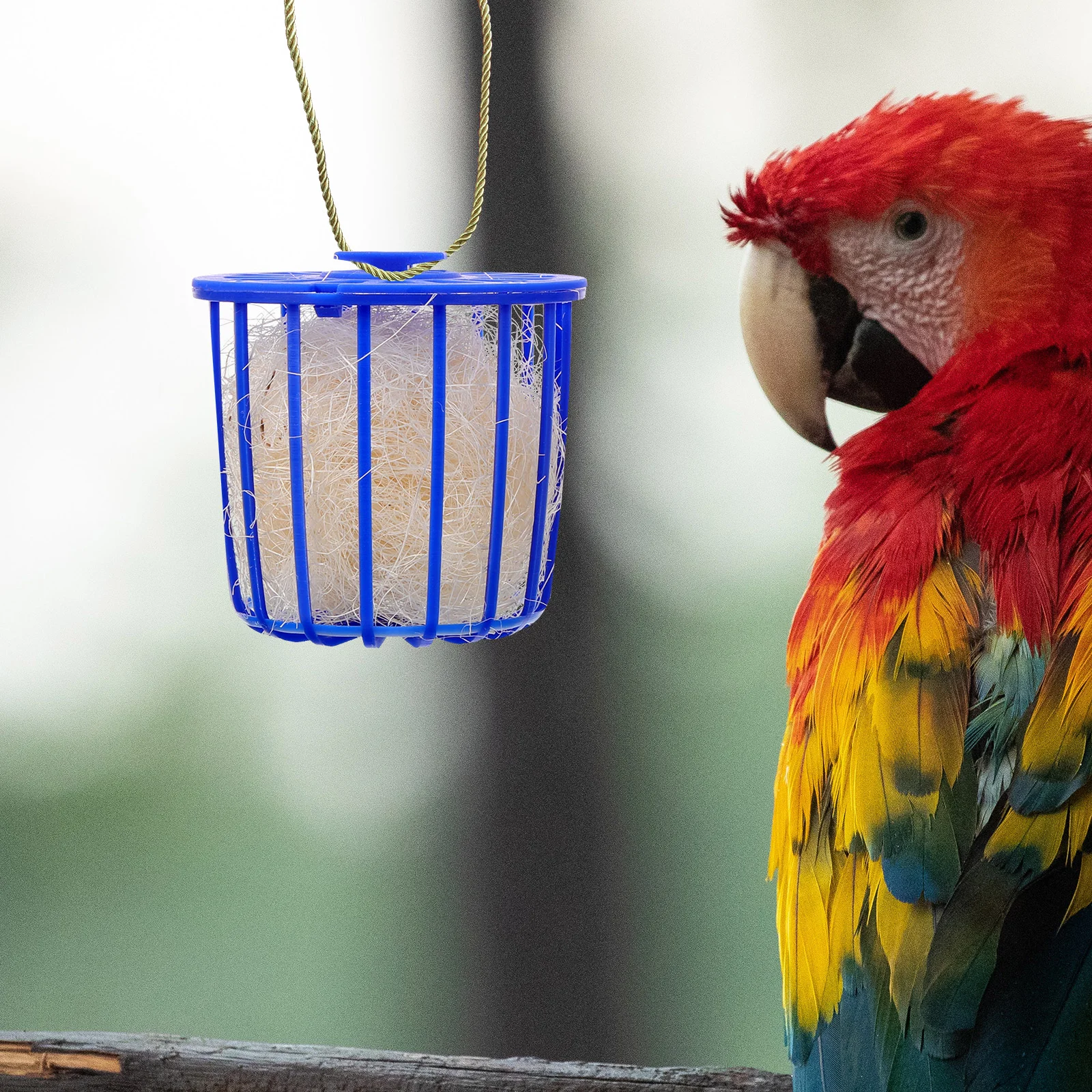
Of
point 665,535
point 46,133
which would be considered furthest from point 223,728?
point 46,133

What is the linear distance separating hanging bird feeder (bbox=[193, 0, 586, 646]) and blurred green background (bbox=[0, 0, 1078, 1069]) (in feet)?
2.75

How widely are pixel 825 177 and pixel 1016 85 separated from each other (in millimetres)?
794

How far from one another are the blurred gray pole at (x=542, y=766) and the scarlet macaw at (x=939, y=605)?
26.4 inches

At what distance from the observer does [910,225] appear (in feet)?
2.71

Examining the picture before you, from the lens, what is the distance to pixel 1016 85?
1.45 m

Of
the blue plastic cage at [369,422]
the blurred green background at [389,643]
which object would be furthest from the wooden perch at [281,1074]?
the blurred green background at [389,643]

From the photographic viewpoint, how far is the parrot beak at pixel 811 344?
87 centimetres

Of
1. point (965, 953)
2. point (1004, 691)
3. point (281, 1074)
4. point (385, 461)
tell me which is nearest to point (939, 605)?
point (1004, 691)

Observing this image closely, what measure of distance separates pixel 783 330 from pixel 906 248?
0.34 feet

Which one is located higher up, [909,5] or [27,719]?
[909,5]

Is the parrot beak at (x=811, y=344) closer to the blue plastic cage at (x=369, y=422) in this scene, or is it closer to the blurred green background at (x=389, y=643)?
the blue plastic cage at (x=369, y=422)

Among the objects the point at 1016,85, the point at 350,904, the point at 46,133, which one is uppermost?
the point at 1016,85

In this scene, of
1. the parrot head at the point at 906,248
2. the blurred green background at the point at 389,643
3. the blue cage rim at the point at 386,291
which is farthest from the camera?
the blurred green background at the point at 389,643

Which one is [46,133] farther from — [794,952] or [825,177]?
[794,952]
